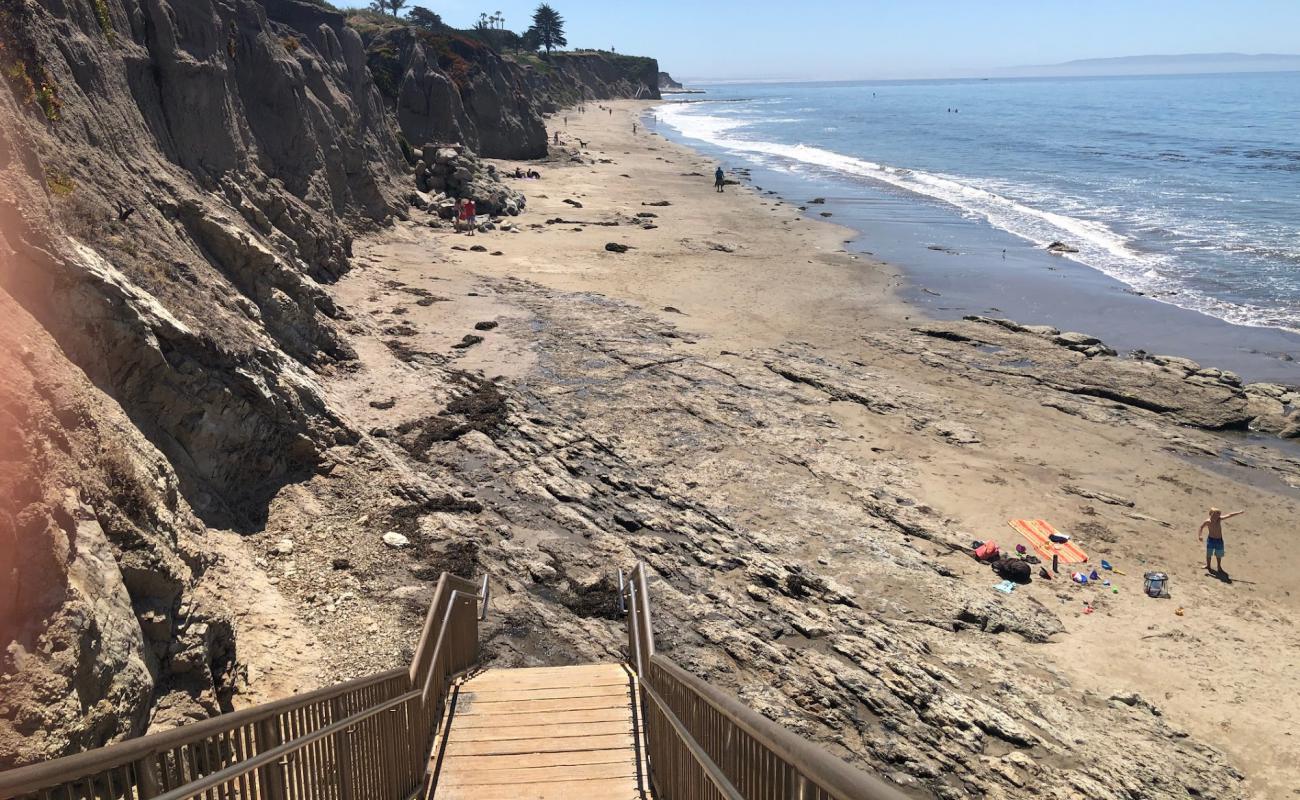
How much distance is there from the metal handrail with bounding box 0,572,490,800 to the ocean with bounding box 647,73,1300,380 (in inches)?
841

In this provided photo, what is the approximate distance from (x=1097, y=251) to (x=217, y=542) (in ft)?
107

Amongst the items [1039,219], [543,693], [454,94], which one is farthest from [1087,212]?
[543,693]

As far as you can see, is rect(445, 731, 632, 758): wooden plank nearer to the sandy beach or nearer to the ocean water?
the sandy beach

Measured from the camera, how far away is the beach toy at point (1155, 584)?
12.0 meters

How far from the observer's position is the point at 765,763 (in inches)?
137

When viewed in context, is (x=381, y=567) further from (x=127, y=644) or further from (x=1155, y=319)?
(x=1155, y=319)

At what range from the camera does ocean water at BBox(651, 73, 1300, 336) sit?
29391 millimetres

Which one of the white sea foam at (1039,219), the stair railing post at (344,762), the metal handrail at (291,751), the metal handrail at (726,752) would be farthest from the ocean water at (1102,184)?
the stair railing post at (344,762)

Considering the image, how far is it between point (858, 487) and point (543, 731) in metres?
8.66

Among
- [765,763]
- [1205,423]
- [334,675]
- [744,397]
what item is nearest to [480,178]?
[744,397]

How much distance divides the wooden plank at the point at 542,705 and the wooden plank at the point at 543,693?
6cm

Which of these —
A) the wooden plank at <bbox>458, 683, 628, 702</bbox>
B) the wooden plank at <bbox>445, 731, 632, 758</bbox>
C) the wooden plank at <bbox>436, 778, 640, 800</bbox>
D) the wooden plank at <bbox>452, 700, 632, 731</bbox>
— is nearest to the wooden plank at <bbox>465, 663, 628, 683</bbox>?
the wooden plank at <bbox>458, 683, 628, 702</bbox>

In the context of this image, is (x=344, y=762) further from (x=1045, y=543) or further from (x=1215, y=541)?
(x=1215, y=541)

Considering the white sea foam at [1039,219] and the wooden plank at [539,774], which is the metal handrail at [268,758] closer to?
the wooden plank at [539,774]
